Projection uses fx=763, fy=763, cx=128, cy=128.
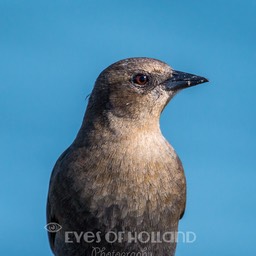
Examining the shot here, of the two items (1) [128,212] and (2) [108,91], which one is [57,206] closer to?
(1) [128,212]

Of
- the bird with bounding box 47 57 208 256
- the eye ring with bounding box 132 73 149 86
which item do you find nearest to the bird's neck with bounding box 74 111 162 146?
the bird with bounding box 47 57 208 256

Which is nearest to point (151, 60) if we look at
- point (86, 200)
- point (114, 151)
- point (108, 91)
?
point (108, 91)

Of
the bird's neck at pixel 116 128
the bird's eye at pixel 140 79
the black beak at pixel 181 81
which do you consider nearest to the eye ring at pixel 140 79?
the bird's eye at pixel 140 79

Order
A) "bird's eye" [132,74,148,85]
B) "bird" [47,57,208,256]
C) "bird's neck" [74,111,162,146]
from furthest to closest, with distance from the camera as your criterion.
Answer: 1. "bird's eye" [132,74,148,85]
2. "bird's neck" [74,111,162,146]
3. "bird" [47,57,208,256]

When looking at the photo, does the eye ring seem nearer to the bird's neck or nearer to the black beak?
the black beak

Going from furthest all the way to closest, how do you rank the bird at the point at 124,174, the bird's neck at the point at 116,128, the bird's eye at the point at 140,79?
1. the bird's eye at the point at 140,79
2. the bird's neck at the point at 116,128
3. the bird at the point at 124,174

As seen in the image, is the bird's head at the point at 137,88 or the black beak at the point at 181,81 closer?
the bird's head at the point at 137,88

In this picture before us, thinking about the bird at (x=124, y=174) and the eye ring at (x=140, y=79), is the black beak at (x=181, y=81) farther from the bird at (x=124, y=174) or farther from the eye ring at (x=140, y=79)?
the eye ring at (x=140, y=79)

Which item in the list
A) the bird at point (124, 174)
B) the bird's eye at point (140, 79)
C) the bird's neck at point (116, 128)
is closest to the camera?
the bird at point (124, 174)
